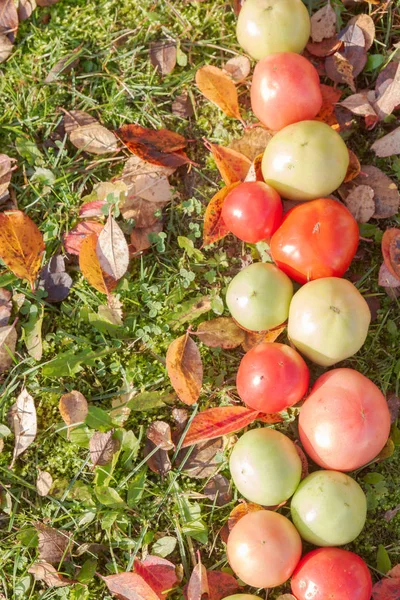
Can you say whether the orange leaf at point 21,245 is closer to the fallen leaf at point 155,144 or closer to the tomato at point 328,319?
the fallen leaf at point 155,144

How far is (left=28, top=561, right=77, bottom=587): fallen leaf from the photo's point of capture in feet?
10.2

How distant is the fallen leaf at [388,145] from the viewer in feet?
11.1

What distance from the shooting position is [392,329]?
3297mm

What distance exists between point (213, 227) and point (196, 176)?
341 millimetres

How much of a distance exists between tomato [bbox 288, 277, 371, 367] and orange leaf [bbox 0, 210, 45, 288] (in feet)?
4.36

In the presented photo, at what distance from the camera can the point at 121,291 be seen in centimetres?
337

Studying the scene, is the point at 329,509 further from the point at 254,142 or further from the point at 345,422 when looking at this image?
the point at 254,142

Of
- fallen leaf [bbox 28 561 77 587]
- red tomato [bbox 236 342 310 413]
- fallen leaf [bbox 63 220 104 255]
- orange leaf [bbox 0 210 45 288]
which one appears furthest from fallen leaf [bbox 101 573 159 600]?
fallen leaf [bbox 63 220 104 255]

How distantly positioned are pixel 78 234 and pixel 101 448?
1.08 metres

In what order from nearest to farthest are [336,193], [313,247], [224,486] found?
[313,247] → [224,486] → [336,193]

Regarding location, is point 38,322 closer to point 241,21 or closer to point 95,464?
point 95,464

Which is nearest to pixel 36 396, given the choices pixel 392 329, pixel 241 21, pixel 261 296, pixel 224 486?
pixel 224 486

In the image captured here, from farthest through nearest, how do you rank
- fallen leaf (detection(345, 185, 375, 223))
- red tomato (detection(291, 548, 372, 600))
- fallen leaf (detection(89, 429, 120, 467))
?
fallen leaf (detection(345, 185, 375, 223)), fallen leaf (detection(89, 429, 120, 467)), red tomato (detection(291, 548, 372, 600))

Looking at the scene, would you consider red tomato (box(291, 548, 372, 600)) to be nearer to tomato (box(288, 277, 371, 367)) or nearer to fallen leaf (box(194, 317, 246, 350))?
tomato (box(288, 277, 371, 367))
